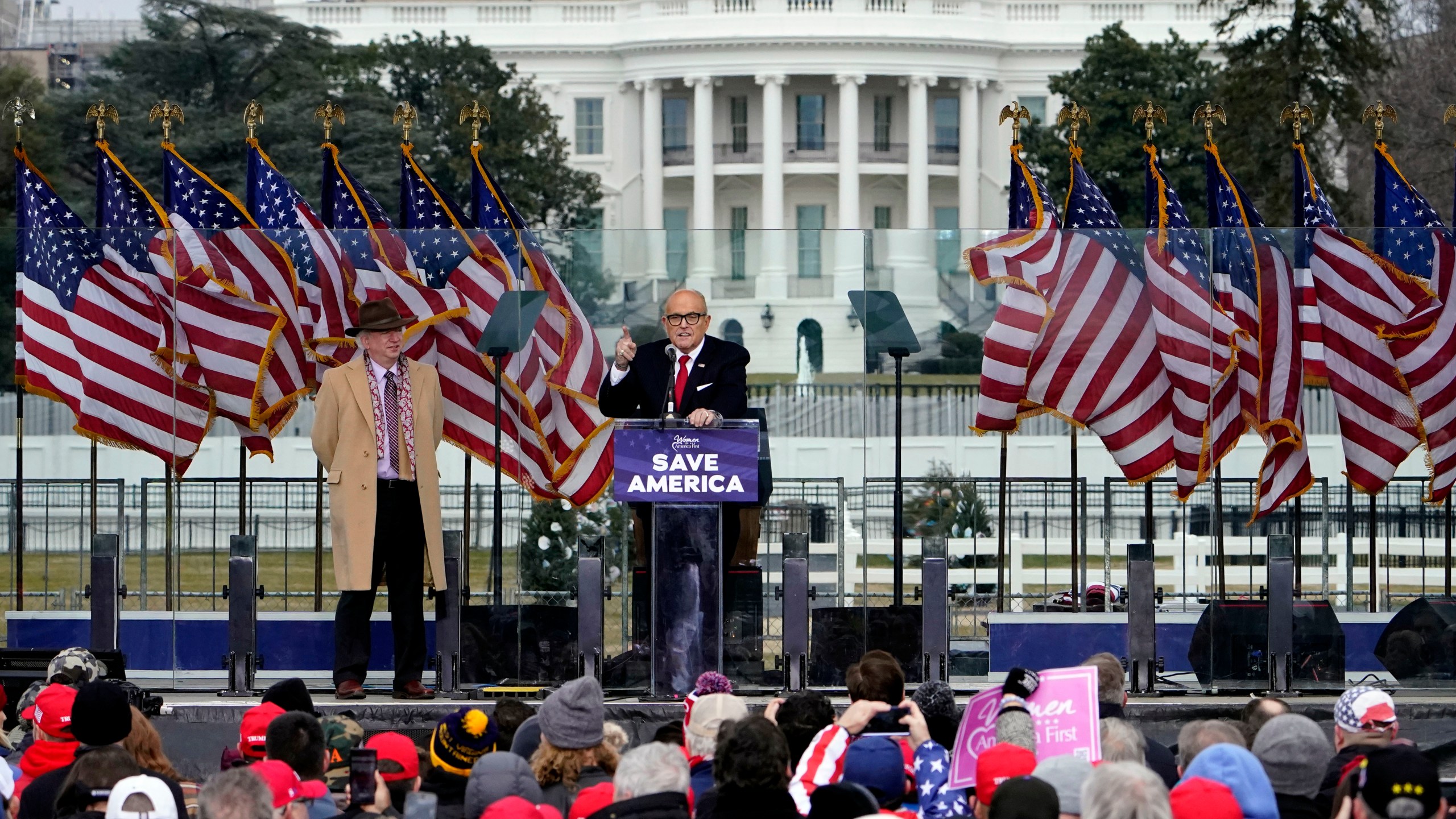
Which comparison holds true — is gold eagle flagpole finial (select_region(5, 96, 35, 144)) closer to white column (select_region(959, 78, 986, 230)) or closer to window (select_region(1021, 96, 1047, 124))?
white column (select_region(959, 78, 986, 230))

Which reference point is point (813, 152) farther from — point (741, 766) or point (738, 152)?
point (741, 766)

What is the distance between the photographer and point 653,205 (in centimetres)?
9269

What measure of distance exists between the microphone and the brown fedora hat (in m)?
1.38

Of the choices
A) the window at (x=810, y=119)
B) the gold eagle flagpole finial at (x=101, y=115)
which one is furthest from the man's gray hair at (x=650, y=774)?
the window at (x=810, y=119)

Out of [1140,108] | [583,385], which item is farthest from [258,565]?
[1140,108]

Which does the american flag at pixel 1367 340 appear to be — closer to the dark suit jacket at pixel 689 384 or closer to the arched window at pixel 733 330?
the arched window at pixel 733 330

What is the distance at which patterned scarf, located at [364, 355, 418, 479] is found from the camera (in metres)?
13.0

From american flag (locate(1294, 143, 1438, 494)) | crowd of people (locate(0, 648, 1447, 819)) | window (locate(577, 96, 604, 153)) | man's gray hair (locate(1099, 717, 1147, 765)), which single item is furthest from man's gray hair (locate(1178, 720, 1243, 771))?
window (locate(577, 96, 604, 153))

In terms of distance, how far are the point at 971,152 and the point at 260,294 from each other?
7985 centimetres

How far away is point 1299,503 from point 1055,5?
82055 millimetres

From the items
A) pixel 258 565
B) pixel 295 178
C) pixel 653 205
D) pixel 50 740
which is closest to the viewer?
pixel 50 740

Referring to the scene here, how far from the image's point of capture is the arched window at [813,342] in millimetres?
13547

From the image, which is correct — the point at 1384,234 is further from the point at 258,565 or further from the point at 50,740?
the point at 50,740

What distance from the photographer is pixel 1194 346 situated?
536 inches
